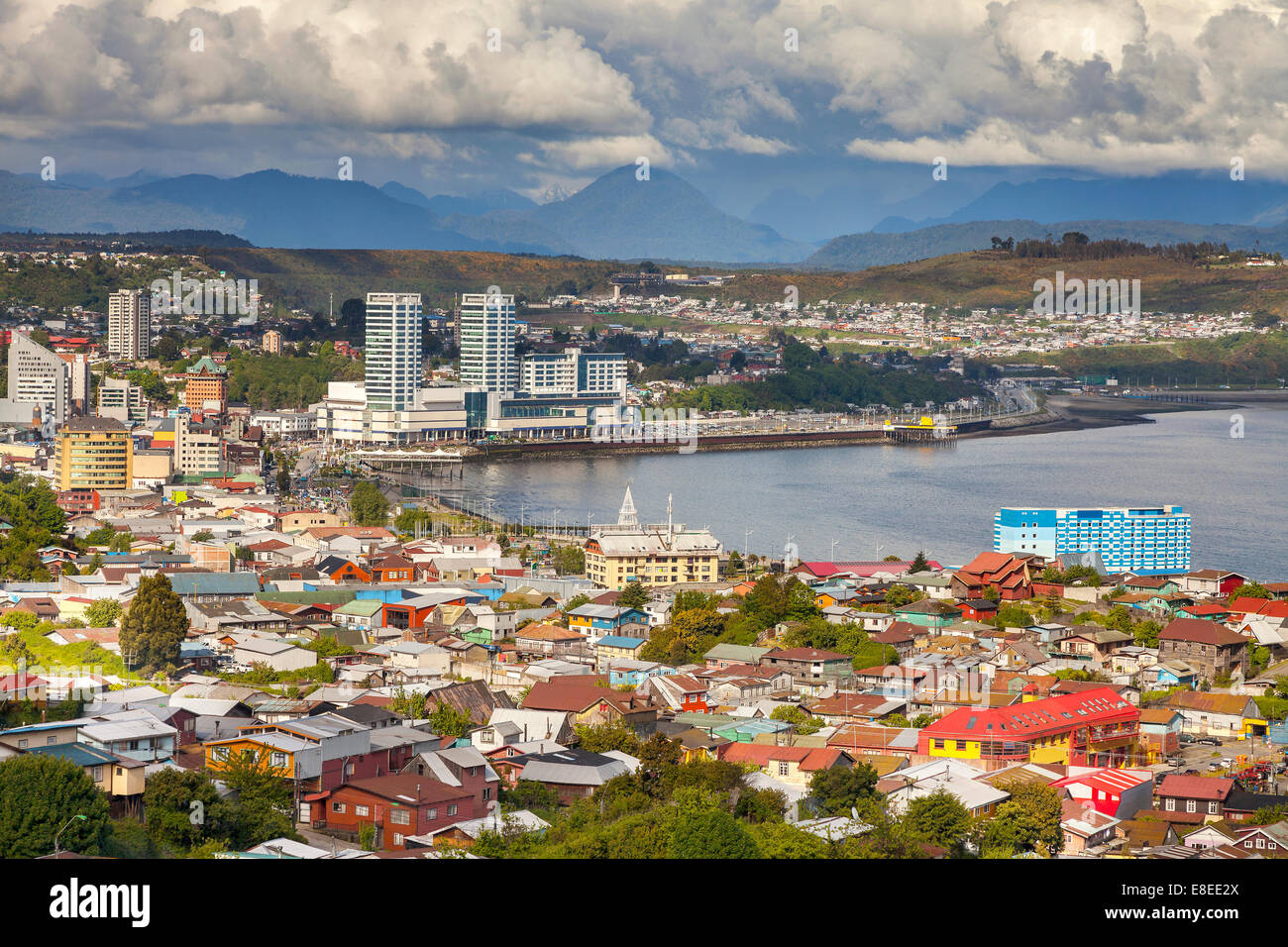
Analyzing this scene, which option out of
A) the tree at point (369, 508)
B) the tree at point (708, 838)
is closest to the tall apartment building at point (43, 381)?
the tree at point (369, 508)

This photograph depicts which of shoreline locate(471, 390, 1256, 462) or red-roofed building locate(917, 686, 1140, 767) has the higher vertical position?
shoreline locate(471, 390, 1256, 462)

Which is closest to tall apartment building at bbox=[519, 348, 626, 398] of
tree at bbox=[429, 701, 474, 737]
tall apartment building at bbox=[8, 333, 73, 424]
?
tall apartment building at bbox=[8, 333, 73, 424]

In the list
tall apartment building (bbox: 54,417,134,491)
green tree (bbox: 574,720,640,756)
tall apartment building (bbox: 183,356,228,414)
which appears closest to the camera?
green tree (bbox: 574,720,640,756)

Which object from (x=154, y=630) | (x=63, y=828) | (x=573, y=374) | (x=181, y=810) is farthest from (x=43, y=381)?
(x=63, y=828)

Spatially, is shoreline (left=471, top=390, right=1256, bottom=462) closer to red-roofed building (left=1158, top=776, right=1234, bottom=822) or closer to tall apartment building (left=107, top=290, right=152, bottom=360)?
tall apartment building (left=107, top=290, right=152, bottom=360)
